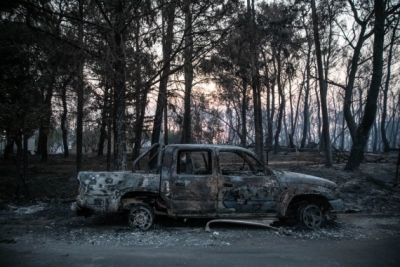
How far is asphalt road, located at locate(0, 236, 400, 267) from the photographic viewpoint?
521 centimetres

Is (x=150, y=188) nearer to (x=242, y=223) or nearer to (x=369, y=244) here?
(x=242, y=223)

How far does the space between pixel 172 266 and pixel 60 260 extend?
1736 millimetres

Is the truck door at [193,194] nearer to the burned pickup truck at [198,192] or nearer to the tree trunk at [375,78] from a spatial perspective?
the burned pickup truck at [198,192]

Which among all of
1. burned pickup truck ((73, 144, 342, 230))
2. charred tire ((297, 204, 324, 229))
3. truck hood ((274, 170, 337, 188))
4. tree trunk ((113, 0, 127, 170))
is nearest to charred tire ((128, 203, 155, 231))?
burned pickup truck ((73, 144, 342, 230))

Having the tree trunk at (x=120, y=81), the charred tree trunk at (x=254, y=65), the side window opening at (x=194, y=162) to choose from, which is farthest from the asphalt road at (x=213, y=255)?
the charred tree trunk at (x=254, y=65)

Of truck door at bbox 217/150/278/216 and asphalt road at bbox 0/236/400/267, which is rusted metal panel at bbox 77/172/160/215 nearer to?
asphalt road at bbox 0/236/400/267

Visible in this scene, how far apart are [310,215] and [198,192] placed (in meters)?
2.49

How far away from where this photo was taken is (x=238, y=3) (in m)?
12.0

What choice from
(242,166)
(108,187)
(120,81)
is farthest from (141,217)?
(120,81)

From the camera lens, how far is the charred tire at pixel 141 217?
7.09 meters

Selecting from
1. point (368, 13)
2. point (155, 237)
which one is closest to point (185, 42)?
point (155, 237)

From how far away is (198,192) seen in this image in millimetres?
7066

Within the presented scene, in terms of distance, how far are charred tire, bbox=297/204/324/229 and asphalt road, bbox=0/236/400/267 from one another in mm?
907

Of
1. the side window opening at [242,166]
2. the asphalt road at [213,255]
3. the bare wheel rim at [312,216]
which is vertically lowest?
the asphalt road at [213,255]
